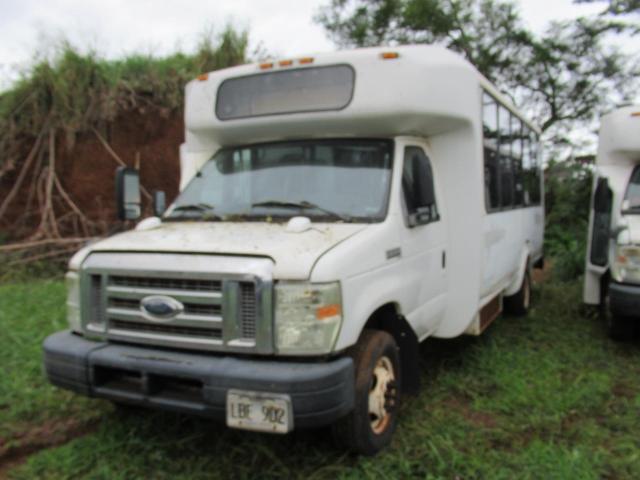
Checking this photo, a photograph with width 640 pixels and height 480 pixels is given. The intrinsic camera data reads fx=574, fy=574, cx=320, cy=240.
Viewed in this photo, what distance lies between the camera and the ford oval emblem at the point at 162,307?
3320mm

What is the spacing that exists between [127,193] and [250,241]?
1759 mm

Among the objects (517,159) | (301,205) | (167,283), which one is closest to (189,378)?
(167,283)

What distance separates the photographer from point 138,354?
3.37m

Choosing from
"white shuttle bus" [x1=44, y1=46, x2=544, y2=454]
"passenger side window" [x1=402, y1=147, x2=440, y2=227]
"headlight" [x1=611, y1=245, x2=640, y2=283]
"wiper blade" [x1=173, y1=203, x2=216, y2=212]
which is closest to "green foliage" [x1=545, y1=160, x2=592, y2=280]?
"headlight" [x1=611, y1=245, x2=640, y2=283]

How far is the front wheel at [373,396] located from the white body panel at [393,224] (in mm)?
207

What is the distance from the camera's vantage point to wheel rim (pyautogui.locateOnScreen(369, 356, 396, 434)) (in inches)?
143

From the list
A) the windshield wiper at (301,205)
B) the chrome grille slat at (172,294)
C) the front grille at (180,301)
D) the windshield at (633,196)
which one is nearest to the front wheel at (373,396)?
the front grille at (180,301)

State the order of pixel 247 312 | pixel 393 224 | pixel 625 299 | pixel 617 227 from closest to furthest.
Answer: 1. pixel 247 312
2. pixel 393 224
3. pixel 625 299
4. pixel 617 227

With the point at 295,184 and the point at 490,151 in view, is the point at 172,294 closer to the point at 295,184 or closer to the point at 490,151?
the point at 295,184

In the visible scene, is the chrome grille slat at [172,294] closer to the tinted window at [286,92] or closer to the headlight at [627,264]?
the tinted window at [286,92]

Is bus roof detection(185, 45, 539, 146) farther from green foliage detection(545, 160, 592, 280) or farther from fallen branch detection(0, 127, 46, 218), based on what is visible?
fallen branch detection(0, 127, 46, 218)

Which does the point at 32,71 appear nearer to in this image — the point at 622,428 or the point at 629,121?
the point at 629,121

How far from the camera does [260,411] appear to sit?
302cm

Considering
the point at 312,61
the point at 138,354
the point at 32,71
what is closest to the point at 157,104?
the point at 32,71
